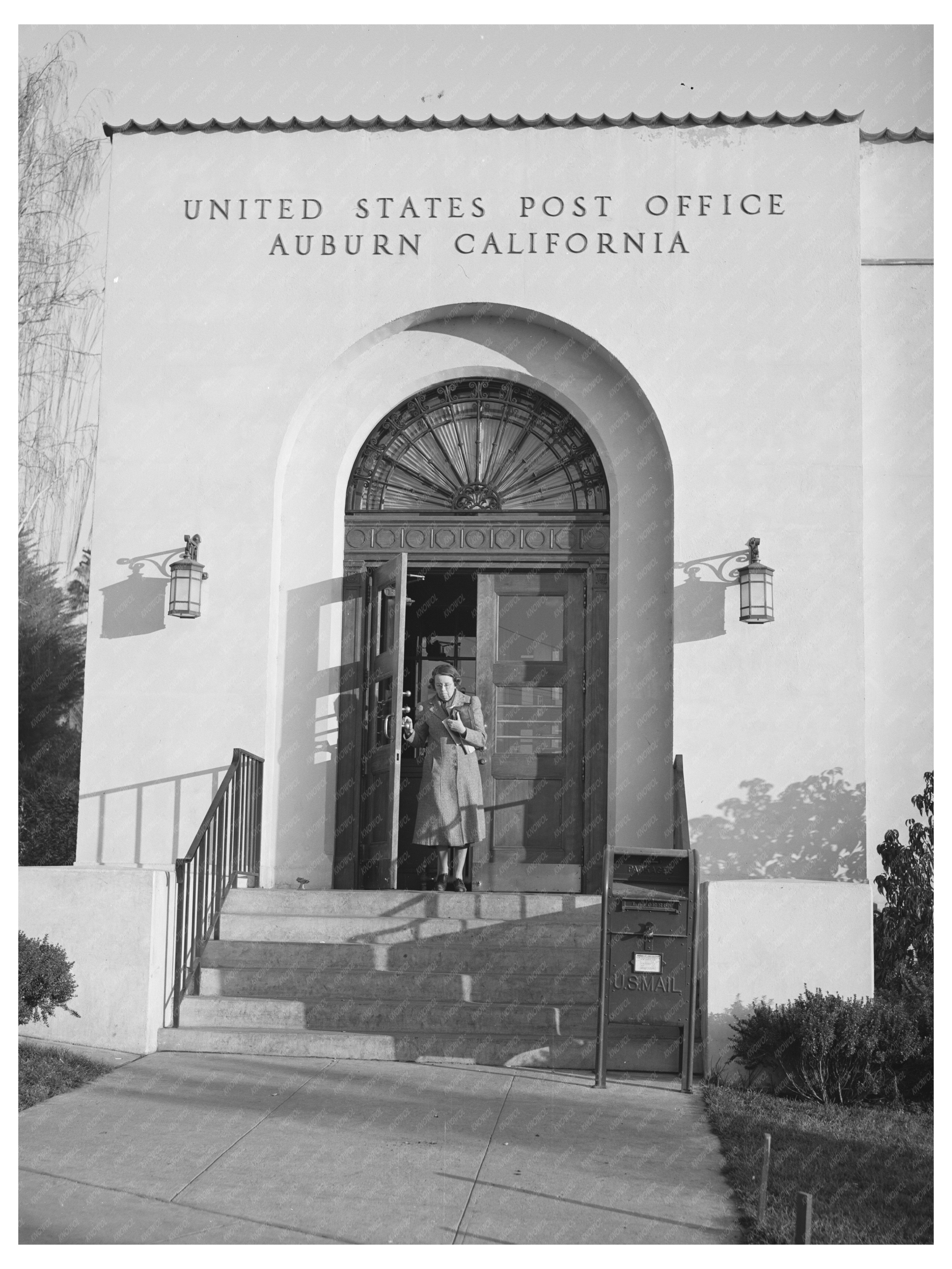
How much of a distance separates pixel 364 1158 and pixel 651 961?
2.24 metres

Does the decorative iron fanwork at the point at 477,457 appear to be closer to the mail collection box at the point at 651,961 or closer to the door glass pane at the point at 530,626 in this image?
the door glass pane at the point at 530,626

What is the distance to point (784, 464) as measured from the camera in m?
9.97

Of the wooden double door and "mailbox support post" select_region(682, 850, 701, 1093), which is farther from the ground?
the wooden double door

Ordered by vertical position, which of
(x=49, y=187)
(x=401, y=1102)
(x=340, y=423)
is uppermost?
(x=49, y=187)

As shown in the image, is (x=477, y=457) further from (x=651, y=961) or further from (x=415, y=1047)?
(x=415, y=1047)

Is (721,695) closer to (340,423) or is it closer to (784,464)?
(784,464)

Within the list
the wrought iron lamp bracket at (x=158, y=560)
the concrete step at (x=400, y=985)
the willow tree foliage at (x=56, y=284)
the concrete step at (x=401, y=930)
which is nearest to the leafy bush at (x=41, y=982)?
the concrete step at (x=400, y=985)

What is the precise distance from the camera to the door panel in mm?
10305

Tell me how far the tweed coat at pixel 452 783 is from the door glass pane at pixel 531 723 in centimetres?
98

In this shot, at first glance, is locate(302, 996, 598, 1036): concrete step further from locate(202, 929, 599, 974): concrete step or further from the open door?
the open door

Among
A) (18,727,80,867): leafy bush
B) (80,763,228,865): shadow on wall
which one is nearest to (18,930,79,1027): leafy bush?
(80,763,228,865): shadow on wall

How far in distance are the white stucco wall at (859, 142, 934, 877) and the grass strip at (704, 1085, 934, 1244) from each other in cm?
325

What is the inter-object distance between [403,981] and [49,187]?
1122cm

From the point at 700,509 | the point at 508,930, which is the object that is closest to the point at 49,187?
the point at 700,509
